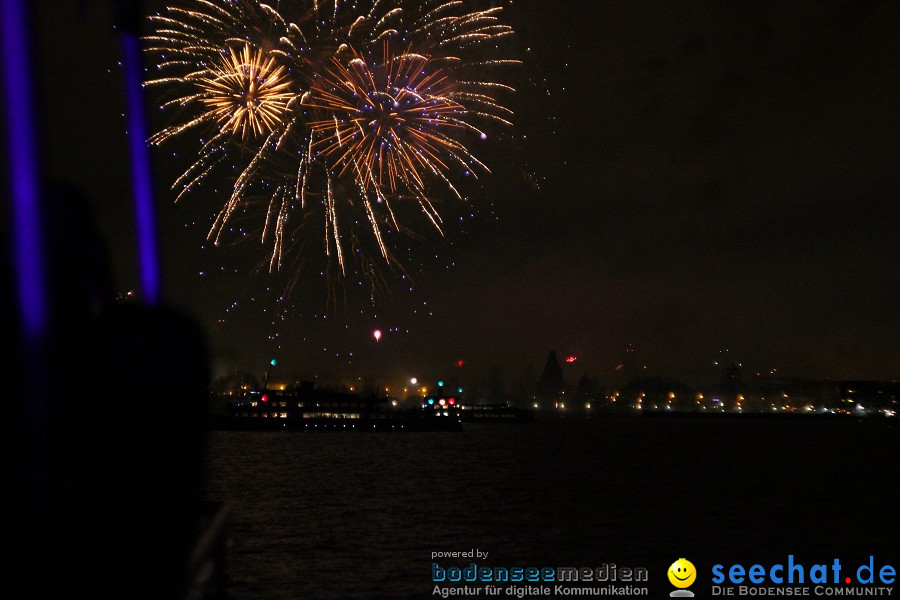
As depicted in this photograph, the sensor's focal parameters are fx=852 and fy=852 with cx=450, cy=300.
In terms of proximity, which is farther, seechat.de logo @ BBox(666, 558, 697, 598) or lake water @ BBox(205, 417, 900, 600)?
lake water @ BBox(205, 417, 900, 600)

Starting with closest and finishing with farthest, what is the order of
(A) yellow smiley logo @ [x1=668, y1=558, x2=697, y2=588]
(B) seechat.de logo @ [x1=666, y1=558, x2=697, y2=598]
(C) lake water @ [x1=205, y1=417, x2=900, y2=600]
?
(B) seechat.de logo @ [x1=666, y1=558, x2=697, y2=598], (A) yellow smiley logo @ [x1=668, y1=558, x2=697, y2=588], (C) lake water @ [x1=205, y1=417, x2=900, y2=600]

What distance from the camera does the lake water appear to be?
24.8 metres

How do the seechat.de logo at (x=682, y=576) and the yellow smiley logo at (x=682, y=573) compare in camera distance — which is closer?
the seechat.de logo at (x=682, y=576)

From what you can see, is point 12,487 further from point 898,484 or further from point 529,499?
point 898,484

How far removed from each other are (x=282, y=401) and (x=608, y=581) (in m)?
119

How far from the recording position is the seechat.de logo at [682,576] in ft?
71.6

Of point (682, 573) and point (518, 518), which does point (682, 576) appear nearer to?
point (682, 573)

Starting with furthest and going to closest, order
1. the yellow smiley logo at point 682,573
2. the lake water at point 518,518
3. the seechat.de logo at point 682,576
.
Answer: the lake water at point 518,518, the yellow smiley logo at point 682,573, the seechat.de logo at point 682,576

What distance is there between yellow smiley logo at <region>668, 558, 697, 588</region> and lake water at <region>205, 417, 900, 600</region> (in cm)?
36

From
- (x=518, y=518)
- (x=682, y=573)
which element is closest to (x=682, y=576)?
(x=682, y=573)

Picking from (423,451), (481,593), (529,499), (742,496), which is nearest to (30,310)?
(481,593)

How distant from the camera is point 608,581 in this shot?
23.3 meters

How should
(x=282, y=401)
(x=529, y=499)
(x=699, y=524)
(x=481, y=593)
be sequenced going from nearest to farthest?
(x=481, y=593) → (x=699, y=524) → (x=529, y=499) → (x=282, y=401)

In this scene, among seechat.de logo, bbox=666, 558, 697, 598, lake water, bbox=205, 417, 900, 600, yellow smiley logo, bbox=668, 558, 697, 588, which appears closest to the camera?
seechat.de logo, bbox=666, 558, 697, 598
